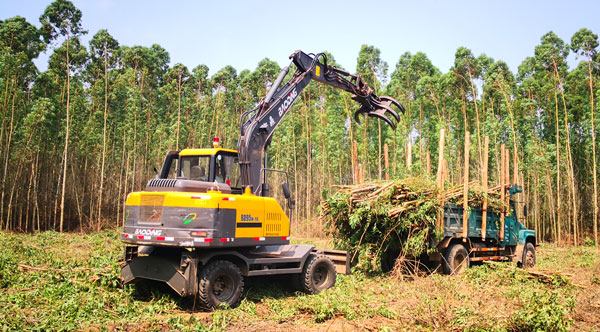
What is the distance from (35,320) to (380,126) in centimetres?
2410

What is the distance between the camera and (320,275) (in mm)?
9891

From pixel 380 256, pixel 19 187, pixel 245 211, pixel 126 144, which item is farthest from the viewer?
pixel 126 144

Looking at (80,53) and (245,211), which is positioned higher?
(80,53)

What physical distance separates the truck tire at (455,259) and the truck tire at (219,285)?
211 inches

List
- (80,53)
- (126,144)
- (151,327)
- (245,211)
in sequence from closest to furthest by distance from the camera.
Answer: (151,327), (245,211), (80,53), (126,144)

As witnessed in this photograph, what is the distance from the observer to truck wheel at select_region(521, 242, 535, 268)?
44.6 feet

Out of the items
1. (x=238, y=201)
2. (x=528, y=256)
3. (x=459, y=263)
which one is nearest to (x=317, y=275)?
(x=238, y=201)

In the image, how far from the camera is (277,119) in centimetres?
1001

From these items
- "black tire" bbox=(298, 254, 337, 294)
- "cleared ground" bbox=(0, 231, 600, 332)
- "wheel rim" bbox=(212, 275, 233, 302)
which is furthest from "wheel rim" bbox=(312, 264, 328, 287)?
"wheel rim" bbox=(212, 275, 233, 302)

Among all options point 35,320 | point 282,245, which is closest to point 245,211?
point 282,245

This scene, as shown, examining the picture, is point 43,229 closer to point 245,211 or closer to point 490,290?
point 245,211

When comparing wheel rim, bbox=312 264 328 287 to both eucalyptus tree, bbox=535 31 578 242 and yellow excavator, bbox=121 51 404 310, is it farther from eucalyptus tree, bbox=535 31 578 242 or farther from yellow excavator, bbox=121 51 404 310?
eucalyptus tree, bbox=535 31 578 242

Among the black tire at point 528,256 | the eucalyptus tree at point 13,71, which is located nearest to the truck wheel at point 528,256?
the black tire at point 528,256

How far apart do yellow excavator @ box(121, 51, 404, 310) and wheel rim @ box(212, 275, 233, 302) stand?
0.02m
